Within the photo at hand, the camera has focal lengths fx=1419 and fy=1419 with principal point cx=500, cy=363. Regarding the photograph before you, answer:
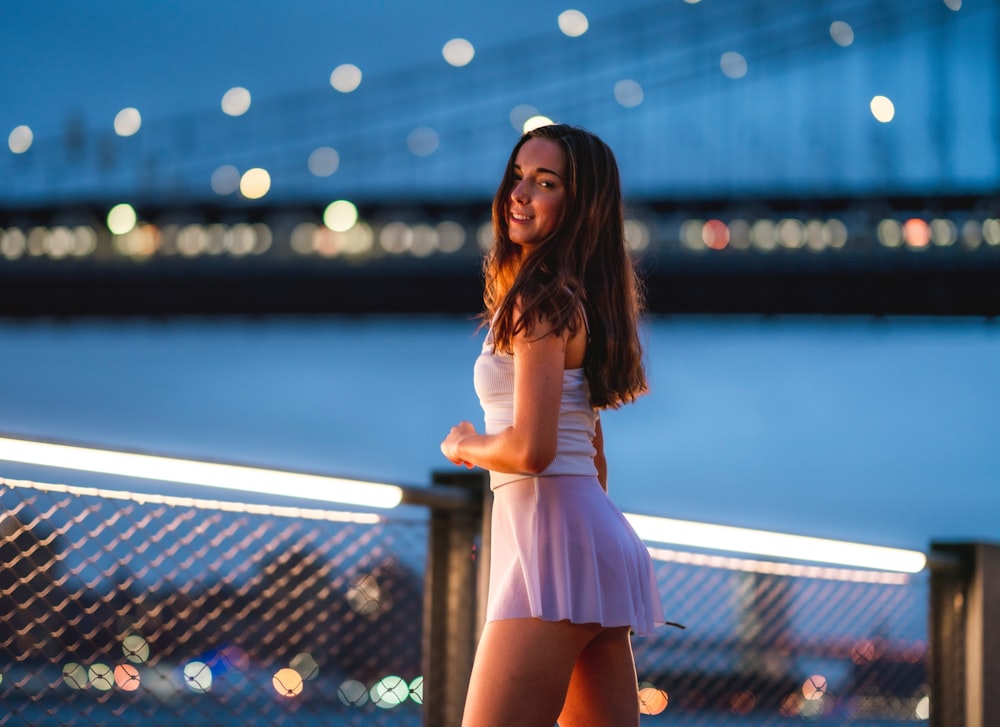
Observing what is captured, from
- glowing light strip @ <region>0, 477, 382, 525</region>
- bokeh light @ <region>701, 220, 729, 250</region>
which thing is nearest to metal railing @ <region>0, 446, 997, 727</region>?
glowing light strip @ <region>0, 477, 382, 525</region>

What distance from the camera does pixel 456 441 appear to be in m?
1.62

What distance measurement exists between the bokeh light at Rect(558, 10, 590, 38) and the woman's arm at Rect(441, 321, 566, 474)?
4095 centimetres

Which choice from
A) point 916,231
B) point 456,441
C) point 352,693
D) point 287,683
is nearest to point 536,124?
point 352,693

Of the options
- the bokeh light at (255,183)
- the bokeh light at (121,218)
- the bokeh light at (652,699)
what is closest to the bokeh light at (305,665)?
the bokeh light at (652,699)

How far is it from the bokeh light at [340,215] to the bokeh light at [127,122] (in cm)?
1450

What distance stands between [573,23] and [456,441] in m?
41.2

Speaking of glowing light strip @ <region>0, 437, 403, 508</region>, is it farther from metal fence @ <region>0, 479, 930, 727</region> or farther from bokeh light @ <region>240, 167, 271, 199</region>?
bokeh light @ <region>240, 167, 271, 199</region>

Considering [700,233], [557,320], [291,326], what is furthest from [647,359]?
[700,233]

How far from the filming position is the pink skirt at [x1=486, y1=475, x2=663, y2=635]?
5.16 feet

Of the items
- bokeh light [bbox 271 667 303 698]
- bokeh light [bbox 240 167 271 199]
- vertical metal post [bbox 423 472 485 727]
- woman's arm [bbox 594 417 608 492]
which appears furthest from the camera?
bokeh light [bbox 240 167 271 199]

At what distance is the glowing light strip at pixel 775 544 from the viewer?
244 cm

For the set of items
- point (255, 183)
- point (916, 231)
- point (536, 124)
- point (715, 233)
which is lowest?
point (536, 124)

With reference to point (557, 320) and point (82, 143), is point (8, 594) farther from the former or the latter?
point (82, 143)

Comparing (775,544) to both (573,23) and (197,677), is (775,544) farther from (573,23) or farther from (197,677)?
(573,23)
